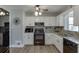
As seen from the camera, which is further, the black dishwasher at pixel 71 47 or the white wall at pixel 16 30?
the white wall at pixel 16 30

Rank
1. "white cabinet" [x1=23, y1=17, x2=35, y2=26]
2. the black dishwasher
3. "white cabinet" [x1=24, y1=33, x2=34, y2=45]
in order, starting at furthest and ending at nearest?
"white cabinet" [x1=23, y1=17, x2=35, y2=26], "white cabinet" [x1=24, y1=33, x2=34, y2=45], the black dishwasher

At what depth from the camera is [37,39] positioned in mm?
6348

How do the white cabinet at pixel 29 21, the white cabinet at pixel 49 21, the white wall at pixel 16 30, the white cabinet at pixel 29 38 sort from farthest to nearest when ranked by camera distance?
the white cabinet at pixel 49 21 → the white cabinet at pixel 29 21 → the white cabinet at pixel 29 38 → the white wall at pixel 16 30

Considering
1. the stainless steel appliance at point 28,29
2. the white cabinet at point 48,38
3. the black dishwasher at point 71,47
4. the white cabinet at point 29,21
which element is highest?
the white cabinet at point 29,21

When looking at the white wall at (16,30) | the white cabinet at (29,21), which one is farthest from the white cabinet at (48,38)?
the white wall at (16,30)

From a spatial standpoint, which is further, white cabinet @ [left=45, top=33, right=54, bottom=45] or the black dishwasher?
white cabinet @ [left=45, top=33, right=54, bottom=45]

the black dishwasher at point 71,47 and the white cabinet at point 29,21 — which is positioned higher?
the white cabinet at point 29,21

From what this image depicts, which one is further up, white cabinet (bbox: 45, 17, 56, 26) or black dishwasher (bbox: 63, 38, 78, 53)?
white cabinet (bbox: 45, 17, 56, 26)

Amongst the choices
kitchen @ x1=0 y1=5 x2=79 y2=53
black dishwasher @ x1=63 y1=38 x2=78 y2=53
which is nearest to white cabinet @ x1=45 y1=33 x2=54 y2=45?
kitchen @ x1=0 y1=5 x2=79 y2=53

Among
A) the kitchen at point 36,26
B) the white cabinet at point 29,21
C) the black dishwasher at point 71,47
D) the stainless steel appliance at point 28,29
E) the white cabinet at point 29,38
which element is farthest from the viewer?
the white cabinet at point 29,21

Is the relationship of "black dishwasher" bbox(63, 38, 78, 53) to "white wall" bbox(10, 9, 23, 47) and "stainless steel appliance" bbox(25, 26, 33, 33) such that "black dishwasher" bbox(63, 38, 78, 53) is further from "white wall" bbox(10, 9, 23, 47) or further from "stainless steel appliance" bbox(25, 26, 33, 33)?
"stainless steel appliance" bbox(25, 26, 33, 33)

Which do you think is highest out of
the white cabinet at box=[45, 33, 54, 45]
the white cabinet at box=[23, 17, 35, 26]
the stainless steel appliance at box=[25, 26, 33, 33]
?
the white cabinet at box=[23, 17, 35, 26]

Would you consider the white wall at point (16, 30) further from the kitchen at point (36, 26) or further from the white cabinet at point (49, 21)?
the white cabinet at point (49, 21)
